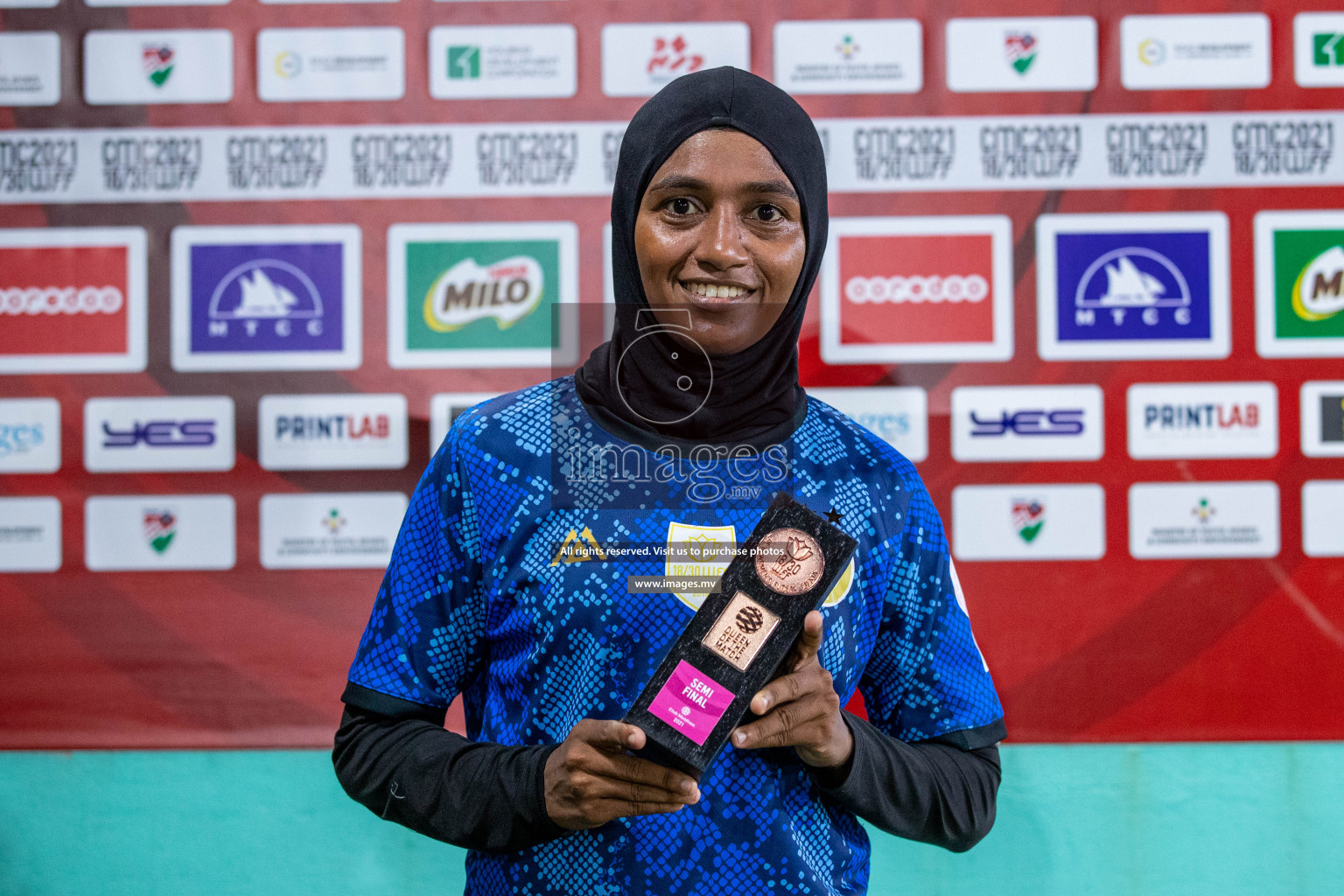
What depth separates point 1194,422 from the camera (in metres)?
1.52

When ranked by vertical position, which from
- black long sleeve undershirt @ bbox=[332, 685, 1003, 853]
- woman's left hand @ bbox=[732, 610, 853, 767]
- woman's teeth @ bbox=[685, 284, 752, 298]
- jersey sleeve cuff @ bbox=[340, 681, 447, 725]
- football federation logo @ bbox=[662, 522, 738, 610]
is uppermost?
woman's teeth @ bbox=[685, 284, 752, 298]

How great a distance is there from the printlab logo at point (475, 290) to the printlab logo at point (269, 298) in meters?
0.09

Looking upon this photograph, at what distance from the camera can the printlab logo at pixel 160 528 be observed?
154cm

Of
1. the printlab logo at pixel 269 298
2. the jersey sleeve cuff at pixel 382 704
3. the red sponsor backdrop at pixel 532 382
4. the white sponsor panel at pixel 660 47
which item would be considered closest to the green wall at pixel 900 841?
the red sponsor backdrop at pixel 532 382

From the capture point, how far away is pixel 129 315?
1561 mm

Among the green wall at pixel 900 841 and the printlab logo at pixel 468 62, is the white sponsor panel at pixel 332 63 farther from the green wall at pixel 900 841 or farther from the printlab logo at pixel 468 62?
the green wall at pixel 900 841

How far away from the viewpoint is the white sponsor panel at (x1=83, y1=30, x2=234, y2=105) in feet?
5.08

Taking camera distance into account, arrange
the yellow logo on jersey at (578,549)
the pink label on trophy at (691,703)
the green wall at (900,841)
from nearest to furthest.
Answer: the pink label on trophy at (691,703)
the yellow logo on jersey at (578,549)
the green wall at (900,841)

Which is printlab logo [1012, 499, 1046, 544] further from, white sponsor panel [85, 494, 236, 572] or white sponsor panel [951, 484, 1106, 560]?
white sponsor panel [85, 494, 236, 572]

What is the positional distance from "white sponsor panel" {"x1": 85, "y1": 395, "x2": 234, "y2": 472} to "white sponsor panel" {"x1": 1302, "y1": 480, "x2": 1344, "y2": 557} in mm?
1818

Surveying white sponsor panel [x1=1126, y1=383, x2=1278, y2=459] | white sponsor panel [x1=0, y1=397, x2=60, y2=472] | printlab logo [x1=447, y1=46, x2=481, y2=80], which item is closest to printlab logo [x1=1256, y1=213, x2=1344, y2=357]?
white sponsor panel [x1=1126, y1=383, x2=1278, y2=459]

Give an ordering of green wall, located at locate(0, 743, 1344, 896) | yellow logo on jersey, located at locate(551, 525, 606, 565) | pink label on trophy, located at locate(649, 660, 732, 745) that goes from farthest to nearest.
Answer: green wall, located at locate(0, 743, 1344, 896), yellow logo on jersey, located at locate(551, 525, 606, 565), pink label on trophy, located at locate(649, 660, 732, 745)

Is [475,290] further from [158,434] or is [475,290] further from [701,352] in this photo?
[701,352]

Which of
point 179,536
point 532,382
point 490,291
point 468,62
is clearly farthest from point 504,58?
point 179,536
